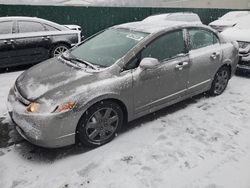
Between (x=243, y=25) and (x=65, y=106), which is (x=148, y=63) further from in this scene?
(x=243, y=25)

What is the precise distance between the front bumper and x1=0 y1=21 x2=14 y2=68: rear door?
425cm

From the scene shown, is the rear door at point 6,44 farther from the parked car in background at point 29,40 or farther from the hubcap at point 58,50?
the hubcap at point 58,50

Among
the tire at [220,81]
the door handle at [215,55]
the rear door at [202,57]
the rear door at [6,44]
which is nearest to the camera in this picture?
the rear door at [202,57]

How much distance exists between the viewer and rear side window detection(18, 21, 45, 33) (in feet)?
25.1

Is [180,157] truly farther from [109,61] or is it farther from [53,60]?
[53,60]

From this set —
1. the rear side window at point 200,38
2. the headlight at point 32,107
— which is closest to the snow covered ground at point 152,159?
the headlight at point 32,107

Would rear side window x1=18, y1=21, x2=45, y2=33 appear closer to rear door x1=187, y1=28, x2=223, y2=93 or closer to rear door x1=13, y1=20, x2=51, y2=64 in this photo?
rear door x1=13, y1=20, x2=51, y2=64

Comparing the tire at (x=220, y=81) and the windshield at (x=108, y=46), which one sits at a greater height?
the windshield at (x=108, y=46)

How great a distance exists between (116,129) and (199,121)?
152 cm

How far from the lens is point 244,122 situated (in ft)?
15.3

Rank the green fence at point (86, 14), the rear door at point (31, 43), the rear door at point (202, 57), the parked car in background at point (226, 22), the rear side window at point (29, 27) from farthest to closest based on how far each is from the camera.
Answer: the parked car in background at point (226, 22) → the green fence at point (86, 14) → the rear side window at point (29, 27) → the rear door at point (31, 43) → the rear door at point (202, 57)

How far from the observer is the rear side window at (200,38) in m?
5.07

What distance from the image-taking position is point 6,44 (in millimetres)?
7281

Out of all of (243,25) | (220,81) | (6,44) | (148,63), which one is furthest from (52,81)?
(243,25)
